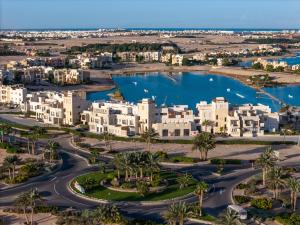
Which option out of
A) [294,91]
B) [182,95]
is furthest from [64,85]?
[294,91]

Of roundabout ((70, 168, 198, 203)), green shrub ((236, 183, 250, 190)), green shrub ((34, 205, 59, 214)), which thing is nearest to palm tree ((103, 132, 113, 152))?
roundabout ((70, 168, 198, 203))

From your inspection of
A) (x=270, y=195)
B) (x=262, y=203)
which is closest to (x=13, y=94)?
(x=270, y=195)

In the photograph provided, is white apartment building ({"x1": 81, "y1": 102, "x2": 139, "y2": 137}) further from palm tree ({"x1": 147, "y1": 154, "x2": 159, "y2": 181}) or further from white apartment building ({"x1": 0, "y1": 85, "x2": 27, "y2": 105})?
white apartment building ({"x1": 0, "y1": 85, "x2": 27, "y2": 105})

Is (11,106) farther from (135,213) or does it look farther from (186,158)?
(135,213)

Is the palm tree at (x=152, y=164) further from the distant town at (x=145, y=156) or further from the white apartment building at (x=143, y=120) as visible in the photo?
the white apartment building at (x=143, y=120)

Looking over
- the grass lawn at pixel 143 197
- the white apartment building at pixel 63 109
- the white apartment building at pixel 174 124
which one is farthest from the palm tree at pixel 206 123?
the grass lawn at pixel 143 197

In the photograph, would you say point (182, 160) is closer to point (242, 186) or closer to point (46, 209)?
point (242, 186)

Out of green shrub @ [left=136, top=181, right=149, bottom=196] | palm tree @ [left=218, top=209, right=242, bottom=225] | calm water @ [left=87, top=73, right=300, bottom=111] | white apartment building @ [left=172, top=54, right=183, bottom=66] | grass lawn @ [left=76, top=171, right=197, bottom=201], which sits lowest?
calm water @ [left=87, top=73, right=300, bottom=111]

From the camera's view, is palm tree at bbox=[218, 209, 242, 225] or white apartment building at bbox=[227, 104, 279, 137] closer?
palm tree at bbox=[218, 209, 242, 225]
